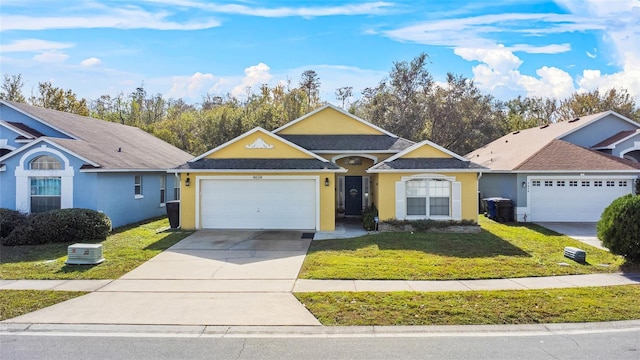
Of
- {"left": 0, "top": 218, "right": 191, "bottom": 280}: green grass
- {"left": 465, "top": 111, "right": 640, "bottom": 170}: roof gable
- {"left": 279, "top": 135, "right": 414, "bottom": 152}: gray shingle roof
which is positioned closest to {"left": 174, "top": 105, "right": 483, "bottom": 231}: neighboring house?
{"left": 0, "top": 218, "right": 191, "bottom": 280}: green grass

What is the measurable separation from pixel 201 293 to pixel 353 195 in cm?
1284

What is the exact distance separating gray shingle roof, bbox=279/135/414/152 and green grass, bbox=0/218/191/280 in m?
7.38

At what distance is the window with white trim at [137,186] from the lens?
19.5 m

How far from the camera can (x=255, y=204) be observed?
17.2 meters

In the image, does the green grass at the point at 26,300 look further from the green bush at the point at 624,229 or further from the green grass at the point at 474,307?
the green bush at the point at 624,229

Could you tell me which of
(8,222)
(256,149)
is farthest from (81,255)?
(256,149)

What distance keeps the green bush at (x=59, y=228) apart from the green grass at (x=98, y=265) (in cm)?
34

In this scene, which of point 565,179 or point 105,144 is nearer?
point 565,179

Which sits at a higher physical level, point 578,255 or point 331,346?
point 578,255

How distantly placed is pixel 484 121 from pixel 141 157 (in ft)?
99.3

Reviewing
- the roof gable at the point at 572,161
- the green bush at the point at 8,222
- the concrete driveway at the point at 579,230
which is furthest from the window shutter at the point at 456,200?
the green bush at the point at 8,222

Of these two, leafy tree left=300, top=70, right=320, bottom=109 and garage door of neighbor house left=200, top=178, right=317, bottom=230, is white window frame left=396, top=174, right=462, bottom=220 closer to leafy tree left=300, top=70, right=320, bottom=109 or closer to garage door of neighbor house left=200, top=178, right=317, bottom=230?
garage door of neighbor house left=200, top=178, right=317, bottom=230

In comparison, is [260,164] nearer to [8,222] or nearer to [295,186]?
[295,186]

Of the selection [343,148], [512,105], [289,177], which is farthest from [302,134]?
[512,105]
